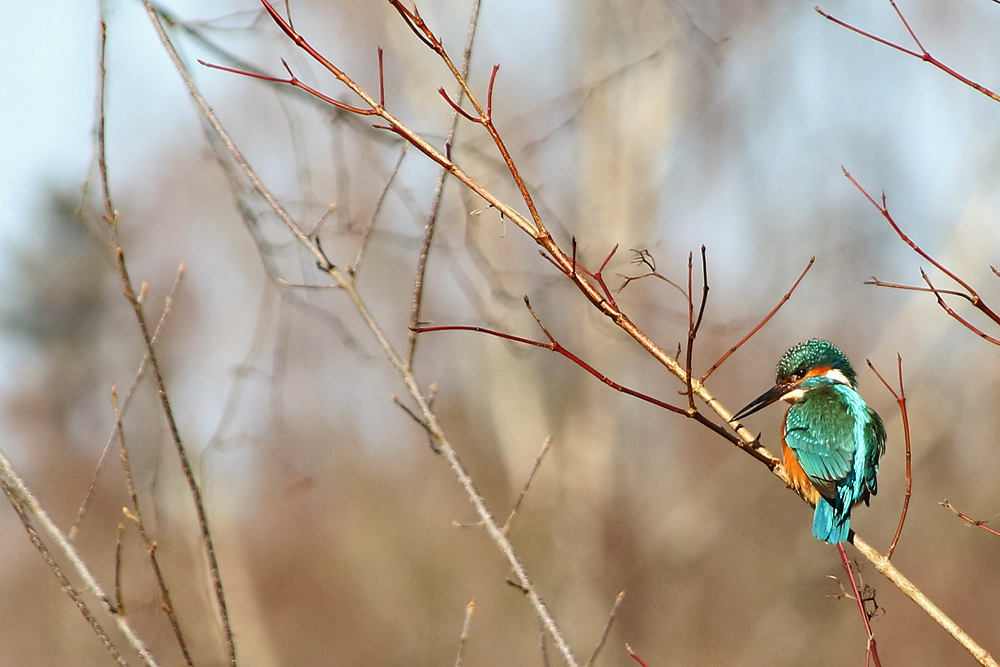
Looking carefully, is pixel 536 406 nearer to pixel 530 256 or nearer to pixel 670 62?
pixel 530 256

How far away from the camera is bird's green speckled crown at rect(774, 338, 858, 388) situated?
9.20ft

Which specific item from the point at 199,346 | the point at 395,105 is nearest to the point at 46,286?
the point at 199,346

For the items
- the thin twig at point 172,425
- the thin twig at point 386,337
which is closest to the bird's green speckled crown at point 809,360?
the thin twig at point 386,337

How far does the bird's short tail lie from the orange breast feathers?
58 mm

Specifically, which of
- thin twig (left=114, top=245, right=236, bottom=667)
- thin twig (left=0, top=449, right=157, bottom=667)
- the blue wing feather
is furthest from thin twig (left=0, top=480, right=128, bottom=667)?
the blue wing feather

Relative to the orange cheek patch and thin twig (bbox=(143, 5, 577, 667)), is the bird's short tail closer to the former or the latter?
the orange cheek patch

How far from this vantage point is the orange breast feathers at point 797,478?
254cm

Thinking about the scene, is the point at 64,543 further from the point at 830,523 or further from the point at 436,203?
the point at 830,523

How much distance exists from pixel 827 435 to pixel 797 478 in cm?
18

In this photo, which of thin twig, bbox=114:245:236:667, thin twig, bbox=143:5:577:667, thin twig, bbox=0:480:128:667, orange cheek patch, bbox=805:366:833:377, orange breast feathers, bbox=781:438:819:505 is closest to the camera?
thin twig, bbox=114:245:236:667

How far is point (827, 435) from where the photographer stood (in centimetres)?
258

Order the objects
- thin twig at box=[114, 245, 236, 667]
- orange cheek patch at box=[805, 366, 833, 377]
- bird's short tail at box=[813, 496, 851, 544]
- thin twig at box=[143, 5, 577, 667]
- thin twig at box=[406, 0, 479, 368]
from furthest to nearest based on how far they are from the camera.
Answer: orange cheek patch at box=[805, 366, 833, 377], bird's short tail at box=[813, 496, 851, 544], thin twig at box=[406, 0, 479, 368], thin twig at box=[143, 5, 577, 667], thin twig at box=[114, 245, 236, 667]

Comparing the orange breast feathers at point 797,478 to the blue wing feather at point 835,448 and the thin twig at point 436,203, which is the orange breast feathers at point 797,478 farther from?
the thin twig at point 436,203

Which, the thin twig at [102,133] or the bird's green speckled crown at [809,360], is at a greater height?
the bird's green speckled crown at [809,360]
